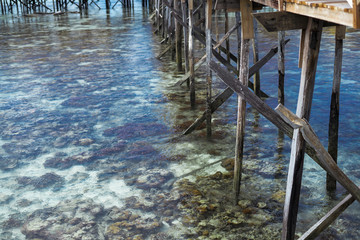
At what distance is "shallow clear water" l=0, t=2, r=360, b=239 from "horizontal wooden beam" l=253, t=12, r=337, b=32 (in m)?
2.18

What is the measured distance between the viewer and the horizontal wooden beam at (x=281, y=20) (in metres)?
3.74

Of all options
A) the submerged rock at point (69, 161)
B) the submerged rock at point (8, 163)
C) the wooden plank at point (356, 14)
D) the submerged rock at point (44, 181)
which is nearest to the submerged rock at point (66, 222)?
the submerged rock at point (44, 181)

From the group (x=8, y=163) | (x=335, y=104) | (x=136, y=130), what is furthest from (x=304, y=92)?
(x=8, y=163)

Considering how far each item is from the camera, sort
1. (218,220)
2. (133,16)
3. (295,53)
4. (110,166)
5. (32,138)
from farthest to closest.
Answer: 1. (133,16)
2. (295,53)
3. (32,138)
4. (110,166)
5. (218,220)

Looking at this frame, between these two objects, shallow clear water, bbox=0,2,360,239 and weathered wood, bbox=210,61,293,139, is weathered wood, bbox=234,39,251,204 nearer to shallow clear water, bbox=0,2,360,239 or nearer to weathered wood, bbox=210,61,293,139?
weathered wood, bbox=210,61,293,139

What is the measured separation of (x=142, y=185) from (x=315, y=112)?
4472 mm

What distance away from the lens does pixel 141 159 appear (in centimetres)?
680

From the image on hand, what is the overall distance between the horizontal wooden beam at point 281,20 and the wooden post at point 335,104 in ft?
3.29

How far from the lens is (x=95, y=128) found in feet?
27.2

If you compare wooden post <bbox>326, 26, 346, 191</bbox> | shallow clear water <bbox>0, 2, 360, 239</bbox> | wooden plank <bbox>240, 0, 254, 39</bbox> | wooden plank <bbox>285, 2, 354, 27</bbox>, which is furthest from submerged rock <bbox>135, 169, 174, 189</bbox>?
wooden plank <bbox>285, 2, 354, 27</bbox>

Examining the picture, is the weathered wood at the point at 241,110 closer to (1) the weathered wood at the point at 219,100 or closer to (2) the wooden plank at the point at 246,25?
(2) the wooden plank at the point at 246,25

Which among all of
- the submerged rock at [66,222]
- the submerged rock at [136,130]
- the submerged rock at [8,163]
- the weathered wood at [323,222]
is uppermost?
the weathered wood at [323,222]

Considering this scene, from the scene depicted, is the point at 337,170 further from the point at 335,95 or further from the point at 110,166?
the point at 110,166

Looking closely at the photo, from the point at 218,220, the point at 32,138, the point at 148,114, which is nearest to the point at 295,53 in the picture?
the point at 148,114
